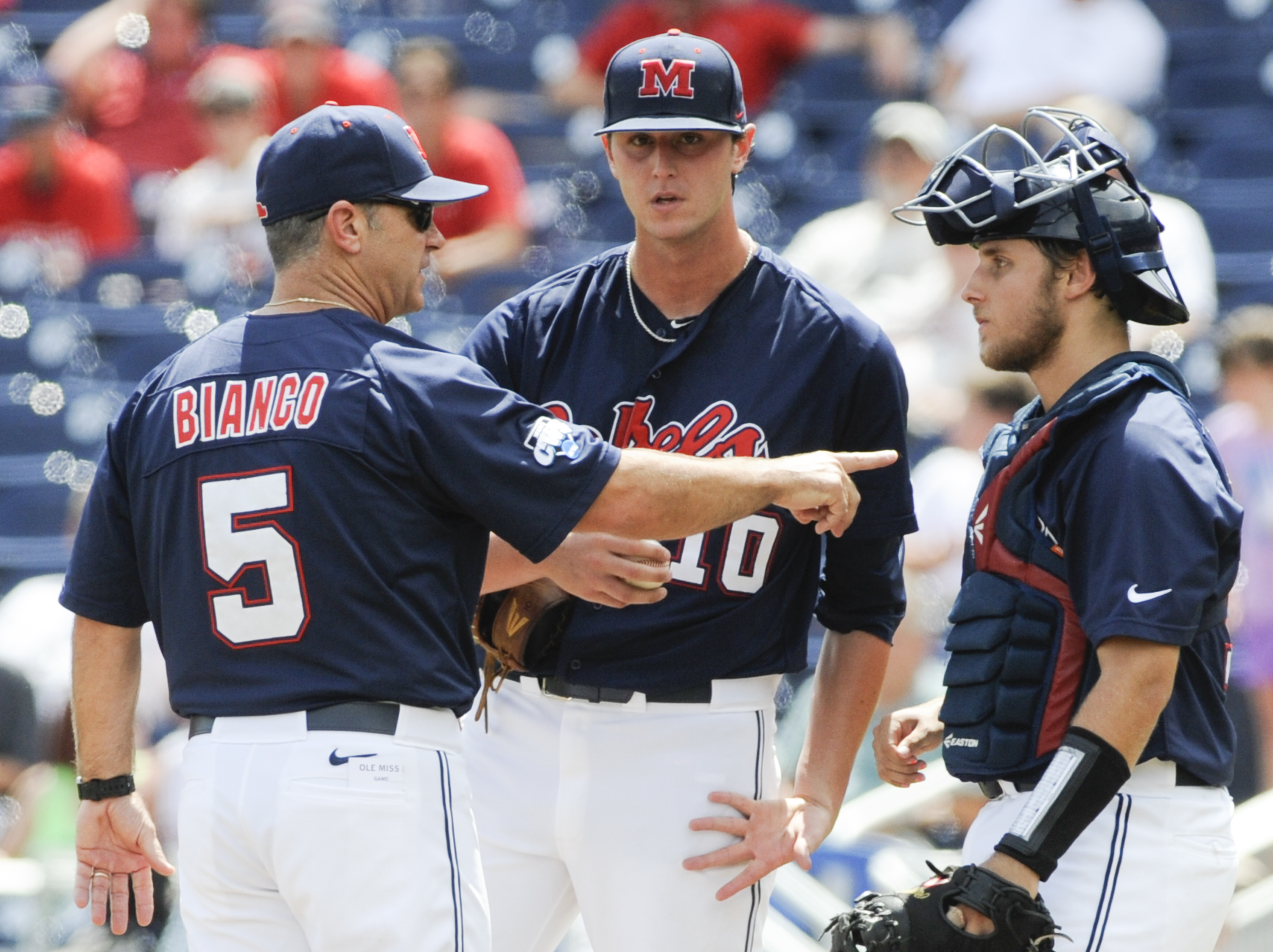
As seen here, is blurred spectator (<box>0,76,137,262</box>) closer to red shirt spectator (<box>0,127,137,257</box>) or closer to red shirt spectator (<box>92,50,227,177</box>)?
red shirt spectator (<box>0,127,137,257</box>)

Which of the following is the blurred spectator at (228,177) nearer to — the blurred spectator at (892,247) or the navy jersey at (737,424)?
the blurred spectator at (892,247)

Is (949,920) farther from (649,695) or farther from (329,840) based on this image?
(329,840)

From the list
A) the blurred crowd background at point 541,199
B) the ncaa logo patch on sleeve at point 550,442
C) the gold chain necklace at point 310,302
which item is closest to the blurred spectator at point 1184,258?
the blurred crowd background at point 541,199

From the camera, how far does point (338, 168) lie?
105 inches

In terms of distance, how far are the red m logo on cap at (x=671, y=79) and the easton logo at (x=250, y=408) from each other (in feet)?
2.90

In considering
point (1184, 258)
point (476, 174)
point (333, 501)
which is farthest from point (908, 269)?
point (333, 501)

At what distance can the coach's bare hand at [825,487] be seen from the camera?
2688mm

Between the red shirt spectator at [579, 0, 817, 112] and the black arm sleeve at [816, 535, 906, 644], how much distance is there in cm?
554

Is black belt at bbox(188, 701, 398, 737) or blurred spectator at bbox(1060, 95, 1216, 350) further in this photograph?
blurred spectator at bbox(1060, 95, 1216, 350)

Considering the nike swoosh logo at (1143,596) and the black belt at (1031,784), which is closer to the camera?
the nike swoosh logo at (1143,596)

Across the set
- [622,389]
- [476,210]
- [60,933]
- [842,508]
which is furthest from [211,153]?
[842,508]

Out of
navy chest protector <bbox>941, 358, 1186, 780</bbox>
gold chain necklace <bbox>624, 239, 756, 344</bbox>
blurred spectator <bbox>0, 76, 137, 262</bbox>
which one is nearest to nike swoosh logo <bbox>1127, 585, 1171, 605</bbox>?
navy chest protector <bbox>941, 358, 1186, 780</bbox>

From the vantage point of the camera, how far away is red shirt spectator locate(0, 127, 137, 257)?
26.3ft

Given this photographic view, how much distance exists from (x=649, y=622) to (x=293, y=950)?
834 mm
